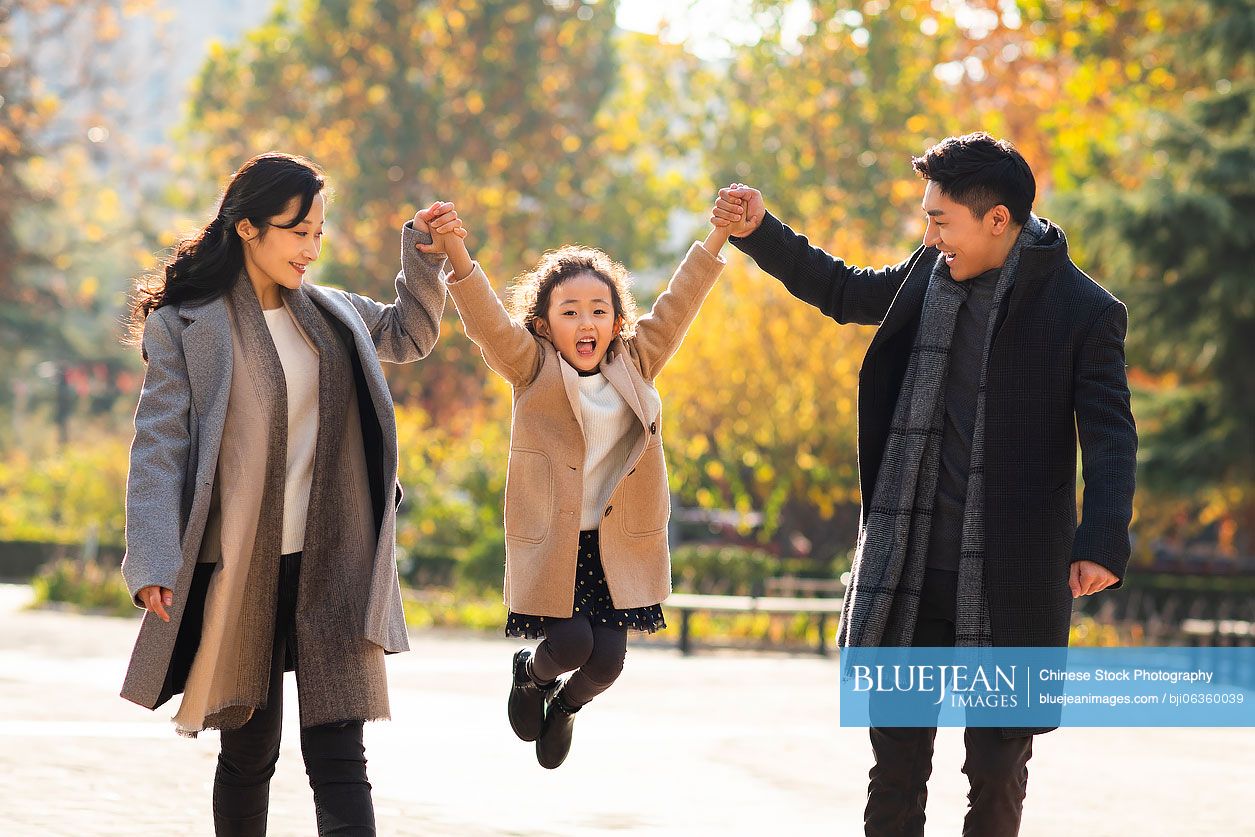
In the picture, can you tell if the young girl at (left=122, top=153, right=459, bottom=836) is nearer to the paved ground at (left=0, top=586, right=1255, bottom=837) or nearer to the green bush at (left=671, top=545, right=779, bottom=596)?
the paved ground at (left=0, top=586, right=1255, bottom=837)

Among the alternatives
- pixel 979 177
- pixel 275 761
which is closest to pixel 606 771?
pixel 275 761

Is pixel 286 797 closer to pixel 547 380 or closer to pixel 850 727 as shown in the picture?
pixel 547 380

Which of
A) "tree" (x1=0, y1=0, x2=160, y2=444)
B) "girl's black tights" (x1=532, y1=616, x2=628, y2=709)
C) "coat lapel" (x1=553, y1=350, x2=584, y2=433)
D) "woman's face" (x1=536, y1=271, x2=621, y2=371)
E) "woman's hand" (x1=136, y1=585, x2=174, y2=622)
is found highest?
"tree" (x1=0, y1=0, x2=160, y2=444)

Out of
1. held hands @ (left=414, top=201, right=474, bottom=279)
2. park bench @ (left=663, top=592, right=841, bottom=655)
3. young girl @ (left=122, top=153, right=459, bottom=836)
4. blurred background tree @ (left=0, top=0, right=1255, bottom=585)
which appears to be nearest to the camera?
young girl @ (left=122, top=153, right=459, bottom=836)

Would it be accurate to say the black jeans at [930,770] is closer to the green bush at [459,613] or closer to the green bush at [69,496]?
the green bush at [459,613]

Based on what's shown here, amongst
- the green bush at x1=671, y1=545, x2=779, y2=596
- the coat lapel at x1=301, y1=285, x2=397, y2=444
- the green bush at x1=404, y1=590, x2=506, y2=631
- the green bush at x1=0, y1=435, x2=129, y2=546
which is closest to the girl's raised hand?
the coat lapel at x1=301, y1=285, x2=397, y2=444

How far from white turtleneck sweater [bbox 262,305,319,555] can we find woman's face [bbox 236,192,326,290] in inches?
4.8

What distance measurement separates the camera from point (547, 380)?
522 centimetres

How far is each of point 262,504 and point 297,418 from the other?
0.83 feet

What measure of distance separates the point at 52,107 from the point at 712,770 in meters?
28.3

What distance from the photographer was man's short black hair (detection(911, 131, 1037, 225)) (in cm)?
462

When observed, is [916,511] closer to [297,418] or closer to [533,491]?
[533,491]

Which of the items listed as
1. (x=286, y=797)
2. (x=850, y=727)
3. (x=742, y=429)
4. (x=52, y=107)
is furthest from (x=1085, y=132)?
(x=286, y=797)

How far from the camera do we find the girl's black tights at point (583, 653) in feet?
17.3
